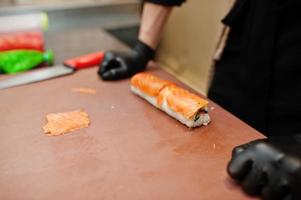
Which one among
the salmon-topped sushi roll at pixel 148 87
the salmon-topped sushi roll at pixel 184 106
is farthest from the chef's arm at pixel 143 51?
the salmon-topped sushi roll at pixel 184 106

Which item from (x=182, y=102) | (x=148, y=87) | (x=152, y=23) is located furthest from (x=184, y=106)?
(x=152, y=23)

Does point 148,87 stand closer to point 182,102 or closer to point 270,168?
point 182,102

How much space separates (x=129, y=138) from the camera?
26.5 inches

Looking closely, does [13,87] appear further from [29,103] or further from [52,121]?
[52,121]

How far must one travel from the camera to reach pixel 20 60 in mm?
965

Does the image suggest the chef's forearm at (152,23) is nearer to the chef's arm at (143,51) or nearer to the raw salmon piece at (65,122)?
the chef's arm at (143,51)

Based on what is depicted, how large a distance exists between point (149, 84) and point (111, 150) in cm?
21

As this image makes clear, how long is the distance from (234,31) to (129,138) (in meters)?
0.43

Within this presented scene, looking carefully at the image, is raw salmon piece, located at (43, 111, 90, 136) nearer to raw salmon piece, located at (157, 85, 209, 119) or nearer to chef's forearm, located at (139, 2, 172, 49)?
raw salmon piece, located at (157, 85, 209, 119)

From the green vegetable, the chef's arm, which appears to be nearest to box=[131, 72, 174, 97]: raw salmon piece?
the chef's arm

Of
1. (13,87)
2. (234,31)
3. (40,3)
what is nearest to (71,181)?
(13,87)

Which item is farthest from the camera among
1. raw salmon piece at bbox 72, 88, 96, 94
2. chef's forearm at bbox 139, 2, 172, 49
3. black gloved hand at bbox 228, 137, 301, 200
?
chef's forearm at bbox 139, 2, 172, 49

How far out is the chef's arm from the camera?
0.92 m

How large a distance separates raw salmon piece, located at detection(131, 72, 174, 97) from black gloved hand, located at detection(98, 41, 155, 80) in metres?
0.09
